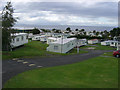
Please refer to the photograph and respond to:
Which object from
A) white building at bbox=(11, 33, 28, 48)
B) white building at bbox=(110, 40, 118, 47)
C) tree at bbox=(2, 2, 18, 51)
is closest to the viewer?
tree at bbox=(2, 2, 18, 51)

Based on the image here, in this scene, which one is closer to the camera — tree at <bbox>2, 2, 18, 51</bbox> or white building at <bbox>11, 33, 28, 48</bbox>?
tree at <bbox>2, 2, 18, 51</bbox>


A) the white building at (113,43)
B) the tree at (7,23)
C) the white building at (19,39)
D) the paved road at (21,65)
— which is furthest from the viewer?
the white building at (113,43)

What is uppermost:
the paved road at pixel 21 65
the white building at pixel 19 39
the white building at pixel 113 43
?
the white building at pixel 19 39

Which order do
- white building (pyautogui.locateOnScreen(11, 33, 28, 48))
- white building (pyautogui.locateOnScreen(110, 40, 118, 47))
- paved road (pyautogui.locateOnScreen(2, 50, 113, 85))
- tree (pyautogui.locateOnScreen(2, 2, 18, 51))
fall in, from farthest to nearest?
1. white building (pyautogui.locateOnScreen(110, 40, 118, 47))
2. white building (pyautogui.locateOnScreen(11, 33, 28, 48))
3. tree (pyautogui.locateOnScreen(2, 2, 18, 51))
4. paved road (pyautogui.locateOnScreen(2, 50, 113, 85))

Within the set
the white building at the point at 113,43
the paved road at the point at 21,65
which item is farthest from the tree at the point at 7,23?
the white building at the point at 113,43

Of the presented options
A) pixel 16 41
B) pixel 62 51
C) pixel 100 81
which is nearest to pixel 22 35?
pixel 16 41

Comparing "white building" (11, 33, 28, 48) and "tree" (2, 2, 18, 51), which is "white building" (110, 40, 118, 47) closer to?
"white building" (11, 33, 28, 48)

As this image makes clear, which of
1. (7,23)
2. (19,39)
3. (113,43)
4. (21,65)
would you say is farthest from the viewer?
(113,43)

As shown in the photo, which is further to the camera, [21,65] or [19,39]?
[19,39]

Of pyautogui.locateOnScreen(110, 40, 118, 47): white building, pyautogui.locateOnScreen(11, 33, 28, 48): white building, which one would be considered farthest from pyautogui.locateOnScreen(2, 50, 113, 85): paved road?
pyautogui.locateOnScreen(110, 40, 118, 47): white building

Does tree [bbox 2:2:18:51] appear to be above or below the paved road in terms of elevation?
above

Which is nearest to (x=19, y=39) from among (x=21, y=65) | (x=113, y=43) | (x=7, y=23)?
(x=7, y=23)

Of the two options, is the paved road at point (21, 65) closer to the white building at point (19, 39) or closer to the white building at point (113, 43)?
the white building at point (19, 39)

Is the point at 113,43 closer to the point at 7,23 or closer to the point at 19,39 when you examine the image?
the point at 19,39
